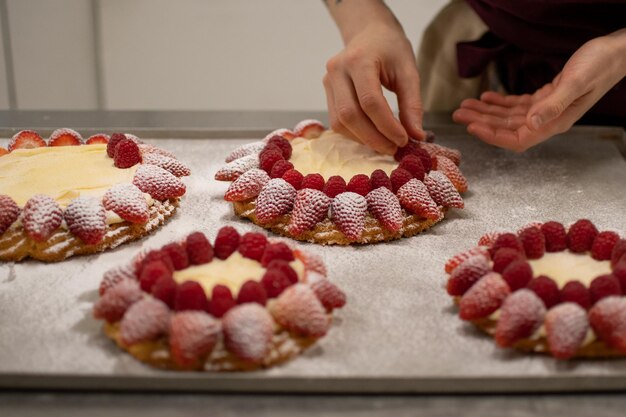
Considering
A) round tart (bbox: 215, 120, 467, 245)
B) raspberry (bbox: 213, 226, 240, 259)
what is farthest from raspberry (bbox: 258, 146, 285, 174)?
raspberry (bbox: 213, 226, 240, 259)

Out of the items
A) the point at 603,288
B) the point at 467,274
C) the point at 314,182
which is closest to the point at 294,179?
the point at 314,182

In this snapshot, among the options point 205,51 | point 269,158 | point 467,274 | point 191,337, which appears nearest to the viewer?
point 191,337

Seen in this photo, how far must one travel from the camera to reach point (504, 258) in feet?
4.91

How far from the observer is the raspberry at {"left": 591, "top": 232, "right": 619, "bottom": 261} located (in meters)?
1.58

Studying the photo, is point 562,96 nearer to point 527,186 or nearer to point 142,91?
point 527,186

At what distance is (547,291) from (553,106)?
698mm

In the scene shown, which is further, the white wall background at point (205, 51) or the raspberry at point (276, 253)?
the white wall background at point (205, 51)

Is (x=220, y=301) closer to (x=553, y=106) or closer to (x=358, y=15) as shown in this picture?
(x=553, y=106)

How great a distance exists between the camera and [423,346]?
1.40m

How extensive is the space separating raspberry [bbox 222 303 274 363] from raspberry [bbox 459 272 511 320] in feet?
1.20

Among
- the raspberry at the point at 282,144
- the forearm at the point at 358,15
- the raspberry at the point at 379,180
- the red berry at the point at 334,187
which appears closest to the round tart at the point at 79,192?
the raspberry at the point at 282,144

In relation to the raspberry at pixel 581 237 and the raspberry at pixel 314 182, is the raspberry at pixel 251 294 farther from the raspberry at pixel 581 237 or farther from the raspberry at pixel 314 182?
the raspberry at pixel 581 237

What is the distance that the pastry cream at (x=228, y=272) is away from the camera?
1449 millimetres

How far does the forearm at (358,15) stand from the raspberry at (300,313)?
1.06 m
